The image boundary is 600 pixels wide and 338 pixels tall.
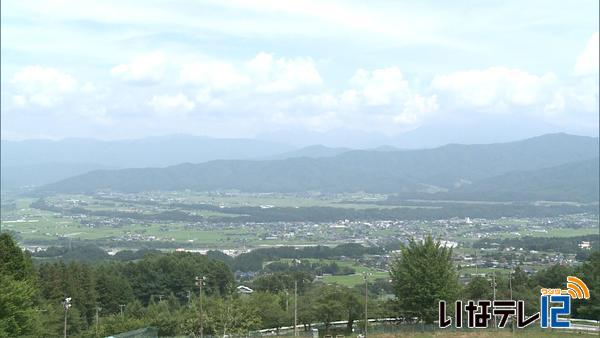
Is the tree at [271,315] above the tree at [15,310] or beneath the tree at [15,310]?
beneath

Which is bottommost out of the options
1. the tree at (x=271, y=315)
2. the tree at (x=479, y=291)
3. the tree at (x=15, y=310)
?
the tree at (x=271, y=315)

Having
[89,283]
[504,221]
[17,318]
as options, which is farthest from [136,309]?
[504,221]

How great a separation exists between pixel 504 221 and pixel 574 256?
67.5 meters

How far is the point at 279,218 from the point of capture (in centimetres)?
16862

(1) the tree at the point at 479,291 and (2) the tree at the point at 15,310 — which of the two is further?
(1) the tree at the point at 479,291

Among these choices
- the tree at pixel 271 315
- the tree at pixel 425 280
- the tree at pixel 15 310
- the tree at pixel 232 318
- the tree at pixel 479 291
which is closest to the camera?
the tree at pixel 15 310

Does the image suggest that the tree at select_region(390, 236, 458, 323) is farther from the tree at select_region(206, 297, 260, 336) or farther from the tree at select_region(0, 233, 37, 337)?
the tree at select_region(0, 233, 37, 337)

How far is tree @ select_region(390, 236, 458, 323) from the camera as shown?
34719mm

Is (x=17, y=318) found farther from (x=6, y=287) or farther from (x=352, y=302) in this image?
(x=352, y=302)

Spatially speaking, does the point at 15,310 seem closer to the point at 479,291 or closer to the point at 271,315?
the point at 271,315

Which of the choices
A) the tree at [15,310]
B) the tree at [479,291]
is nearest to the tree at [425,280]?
the tree at [479,291]

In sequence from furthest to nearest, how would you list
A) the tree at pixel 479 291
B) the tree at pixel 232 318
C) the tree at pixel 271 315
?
the tree at pixel 479 291
the tree at pixel 271 315
the tree at pixel 232 318

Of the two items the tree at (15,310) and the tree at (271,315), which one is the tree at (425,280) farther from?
the tree at (15,310)

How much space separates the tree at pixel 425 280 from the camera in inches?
1367
